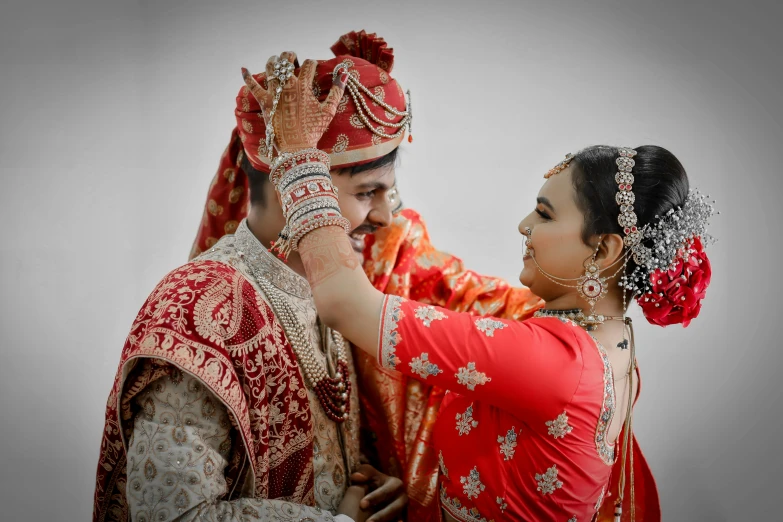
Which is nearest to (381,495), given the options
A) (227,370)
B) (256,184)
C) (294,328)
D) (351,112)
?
(294,328)

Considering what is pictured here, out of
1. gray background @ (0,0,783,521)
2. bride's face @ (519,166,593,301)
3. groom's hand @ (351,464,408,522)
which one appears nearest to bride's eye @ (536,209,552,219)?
bride's face @ (519,166,593,301)

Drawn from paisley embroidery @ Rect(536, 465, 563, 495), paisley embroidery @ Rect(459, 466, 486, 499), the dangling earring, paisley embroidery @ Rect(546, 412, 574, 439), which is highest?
the dangling earring

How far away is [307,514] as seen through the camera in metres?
1.33

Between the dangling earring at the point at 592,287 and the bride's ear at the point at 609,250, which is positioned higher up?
the bride's ear at the point at 609,250

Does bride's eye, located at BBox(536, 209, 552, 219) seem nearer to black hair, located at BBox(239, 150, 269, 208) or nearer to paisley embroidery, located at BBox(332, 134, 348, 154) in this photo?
paisley embroidery, located at BBox(332, 134, 348, 154)

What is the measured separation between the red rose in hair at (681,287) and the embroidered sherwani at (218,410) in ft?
2.59

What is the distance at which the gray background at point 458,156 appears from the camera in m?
2.06

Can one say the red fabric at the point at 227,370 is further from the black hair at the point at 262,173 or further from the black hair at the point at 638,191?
the black hair at the point at 638,191

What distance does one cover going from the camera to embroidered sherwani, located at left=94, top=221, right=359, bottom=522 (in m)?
1.18

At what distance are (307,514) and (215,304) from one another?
483 millimetres

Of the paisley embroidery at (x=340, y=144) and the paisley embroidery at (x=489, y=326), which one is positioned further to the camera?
the paisley embroidery at (x=340, y=144)

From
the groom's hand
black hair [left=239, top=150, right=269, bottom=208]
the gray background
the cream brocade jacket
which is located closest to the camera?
the cream brocade jacket

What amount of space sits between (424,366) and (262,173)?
0.60 metres

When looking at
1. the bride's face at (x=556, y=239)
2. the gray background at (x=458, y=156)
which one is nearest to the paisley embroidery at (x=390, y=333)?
the bride's face at (x=556, y=239)
